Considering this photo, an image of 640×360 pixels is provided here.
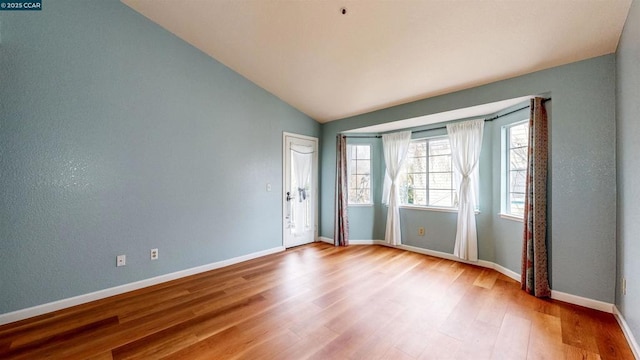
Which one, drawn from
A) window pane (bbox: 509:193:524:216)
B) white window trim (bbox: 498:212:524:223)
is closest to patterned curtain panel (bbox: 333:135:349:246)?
white window trim (bbox: 498:212:524:223)

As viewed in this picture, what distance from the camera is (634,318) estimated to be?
1.80 metres

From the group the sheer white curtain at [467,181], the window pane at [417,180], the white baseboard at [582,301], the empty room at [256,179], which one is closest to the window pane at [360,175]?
the window pane at [417,180]

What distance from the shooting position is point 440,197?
13.4ft

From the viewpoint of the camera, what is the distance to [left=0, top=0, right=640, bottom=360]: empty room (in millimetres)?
1964

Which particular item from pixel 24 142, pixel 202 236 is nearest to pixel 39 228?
pixel 24 142

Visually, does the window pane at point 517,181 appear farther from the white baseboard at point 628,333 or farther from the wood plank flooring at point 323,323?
the white baseboard at point 628,333

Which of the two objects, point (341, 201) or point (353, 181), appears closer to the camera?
point (341, 201)

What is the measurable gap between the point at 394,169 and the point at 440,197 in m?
0.89

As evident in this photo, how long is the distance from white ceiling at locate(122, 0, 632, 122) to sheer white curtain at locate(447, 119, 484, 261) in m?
0.74

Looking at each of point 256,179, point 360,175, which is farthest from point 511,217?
point 256,179

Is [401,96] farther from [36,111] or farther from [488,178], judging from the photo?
[36,111]

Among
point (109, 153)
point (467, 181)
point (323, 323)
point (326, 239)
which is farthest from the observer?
point (326, 239)

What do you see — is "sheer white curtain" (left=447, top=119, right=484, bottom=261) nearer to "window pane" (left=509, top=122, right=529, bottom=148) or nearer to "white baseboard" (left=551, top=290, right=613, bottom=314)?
"window pane" (left=509, top=122, right=529, bottom=148)

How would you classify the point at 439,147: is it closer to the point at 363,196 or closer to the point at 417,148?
the point at 417,148
